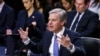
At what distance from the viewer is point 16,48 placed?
596 cm

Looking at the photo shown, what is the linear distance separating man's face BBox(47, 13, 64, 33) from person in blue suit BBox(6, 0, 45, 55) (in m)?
1.39

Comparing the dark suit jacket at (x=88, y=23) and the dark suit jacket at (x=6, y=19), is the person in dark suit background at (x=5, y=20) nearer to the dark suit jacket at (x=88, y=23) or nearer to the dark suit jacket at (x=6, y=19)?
the dark suit jacket at (x=6, y=19)

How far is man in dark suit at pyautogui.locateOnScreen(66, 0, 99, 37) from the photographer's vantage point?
5949 mm

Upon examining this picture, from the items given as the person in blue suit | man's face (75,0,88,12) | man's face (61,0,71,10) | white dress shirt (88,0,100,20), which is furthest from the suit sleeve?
man's face (61,0,71,10)

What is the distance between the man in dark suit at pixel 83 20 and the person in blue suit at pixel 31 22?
49cm

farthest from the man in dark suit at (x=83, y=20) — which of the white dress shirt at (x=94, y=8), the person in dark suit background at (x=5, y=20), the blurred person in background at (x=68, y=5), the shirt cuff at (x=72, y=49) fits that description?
the shirt cuff at (x=72, y=49)

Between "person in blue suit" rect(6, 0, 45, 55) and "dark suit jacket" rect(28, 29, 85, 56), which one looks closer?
"dark suit jacket" rect(28, 29, 85, 56)

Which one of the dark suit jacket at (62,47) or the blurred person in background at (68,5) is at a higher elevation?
the dark suit jacket at (62,47)

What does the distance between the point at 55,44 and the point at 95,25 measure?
1.72 metres

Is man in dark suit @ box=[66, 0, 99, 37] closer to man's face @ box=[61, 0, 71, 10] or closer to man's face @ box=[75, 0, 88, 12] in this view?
man's face @ box=[75, 0, 88, 12]

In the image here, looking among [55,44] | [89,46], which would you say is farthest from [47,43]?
[89,46]

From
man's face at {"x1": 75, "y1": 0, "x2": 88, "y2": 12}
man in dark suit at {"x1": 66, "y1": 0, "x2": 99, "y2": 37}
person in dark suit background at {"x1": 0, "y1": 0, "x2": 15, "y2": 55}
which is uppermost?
man's face at {"x1": 75, "y1": 0, "x2": 88, "y2": 12}

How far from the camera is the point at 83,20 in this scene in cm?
600

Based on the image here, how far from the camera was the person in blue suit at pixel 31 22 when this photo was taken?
5.87 metres
